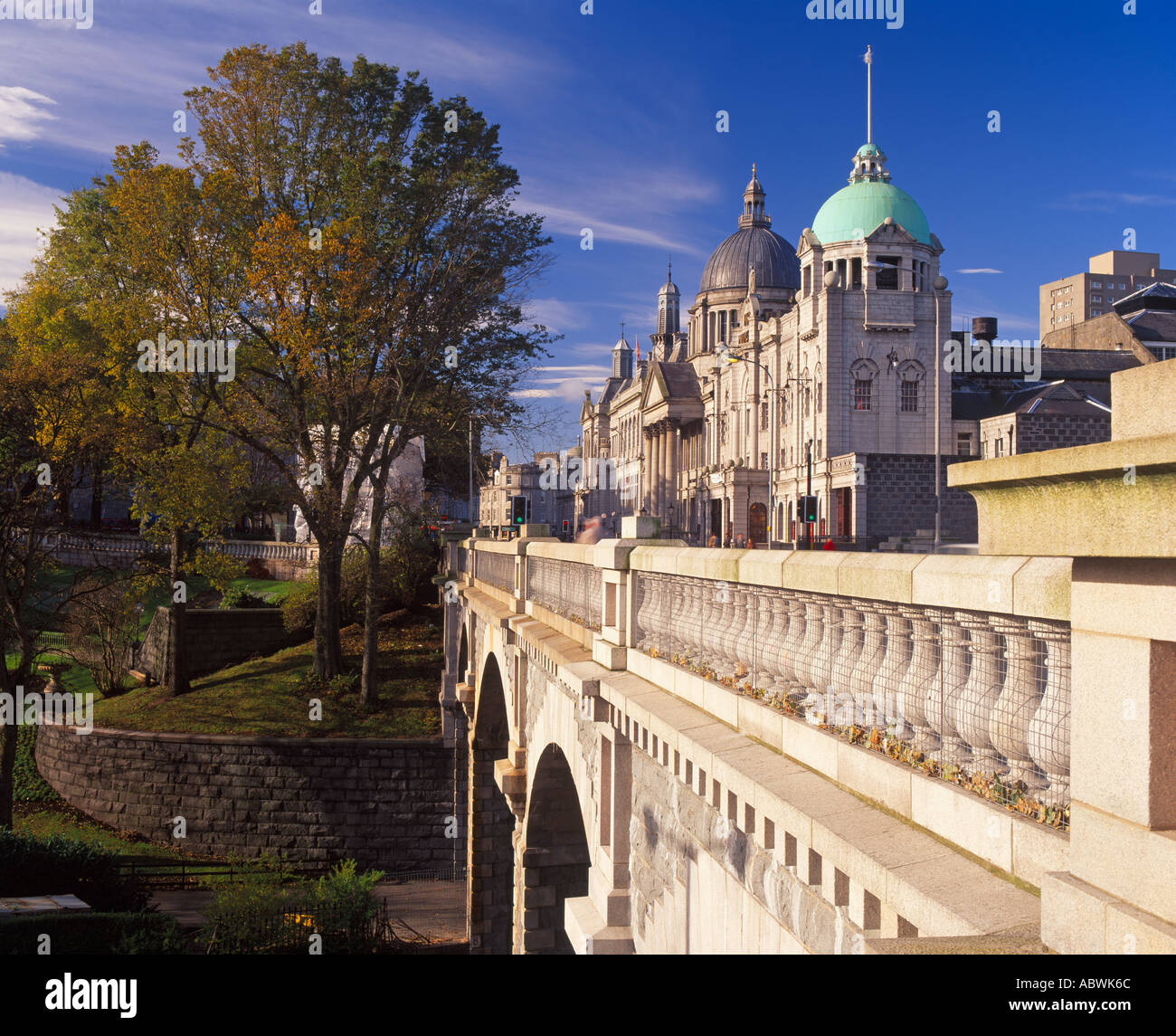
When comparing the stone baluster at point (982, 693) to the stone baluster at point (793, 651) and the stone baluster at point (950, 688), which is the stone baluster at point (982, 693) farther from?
the stone baluster at point (793, 651)

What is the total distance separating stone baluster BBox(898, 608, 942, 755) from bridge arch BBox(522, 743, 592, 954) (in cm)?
1219

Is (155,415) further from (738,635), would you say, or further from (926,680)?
(926,680)

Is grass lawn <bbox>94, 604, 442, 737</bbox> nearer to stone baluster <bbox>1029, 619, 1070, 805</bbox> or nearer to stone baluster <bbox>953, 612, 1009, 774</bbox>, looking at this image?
stone baluster <bbox>953, 612, 1009, 774</bbox>

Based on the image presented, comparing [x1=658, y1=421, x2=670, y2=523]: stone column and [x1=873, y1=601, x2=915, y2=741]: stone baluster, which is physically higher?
[x1=658, y1=421, x2=670, y2=523]: stone column

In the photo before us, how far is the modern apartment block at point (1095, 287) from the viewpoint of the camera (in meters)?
135

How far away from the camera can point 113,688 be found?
3331 cm

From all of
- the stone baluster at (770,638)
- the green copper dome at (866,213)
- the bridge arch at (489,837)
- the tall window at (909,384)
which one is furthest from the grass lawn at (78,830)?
the green copper dome at (866,213)

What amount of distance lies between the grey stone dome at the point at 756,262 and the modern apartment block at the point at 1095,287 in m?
50.9

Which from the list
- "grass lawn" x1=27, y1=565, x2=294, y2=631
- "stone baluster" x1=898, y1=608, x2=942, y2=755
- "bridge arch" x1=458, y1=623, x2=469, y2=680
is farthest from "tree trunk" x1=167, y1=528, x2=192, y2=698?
"stone baluster" x1=898, y1=608, x2=942, y2=755

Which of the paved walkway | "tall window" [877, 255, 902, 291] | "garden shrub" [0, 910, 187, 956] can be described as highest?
"tall window" [877, 255, 902, 291]

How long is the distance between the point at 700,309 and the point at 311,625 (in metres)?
73.1

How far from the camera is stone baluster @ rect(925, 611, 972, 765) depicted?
3.91 meters

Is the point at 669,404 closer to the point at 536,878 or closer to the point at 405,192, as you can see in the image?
the point at 405,192

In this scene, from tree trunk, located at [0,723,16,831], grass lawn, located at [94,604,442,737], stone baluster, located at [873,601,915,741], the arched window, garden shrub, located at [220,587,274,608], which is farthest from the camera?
the arched window
